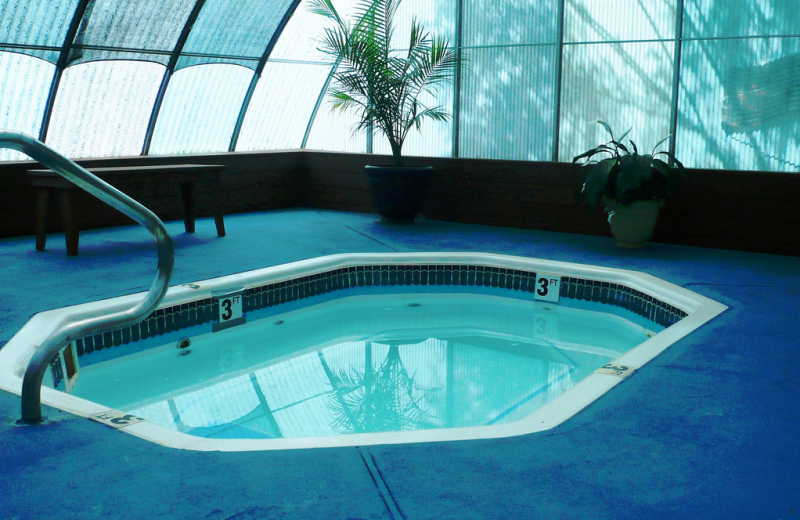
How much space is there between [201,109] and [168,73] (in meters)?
0.83

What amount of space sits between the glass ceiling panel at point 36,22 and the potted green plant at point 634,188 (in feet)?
15.8

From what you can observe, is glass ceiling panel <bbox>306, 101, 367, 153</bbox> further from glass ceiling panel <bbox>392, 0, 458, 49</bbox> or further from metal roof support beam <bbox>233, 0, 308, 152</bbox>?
glass ceiling panel <bbox>392, 0, 458, 49</bbox>

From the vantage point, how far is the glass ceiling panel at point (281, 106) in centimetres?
882

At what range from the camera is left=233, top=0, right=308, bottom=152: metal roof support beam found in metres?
8.32

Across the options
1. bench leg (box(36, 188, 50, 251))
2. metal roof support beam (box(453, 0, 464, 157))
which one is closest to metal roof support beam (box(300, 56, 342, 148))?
metal roof support beam (box(453, 0, 464, 157))

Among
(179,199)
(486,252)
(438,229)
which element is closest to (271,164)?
(179,199)

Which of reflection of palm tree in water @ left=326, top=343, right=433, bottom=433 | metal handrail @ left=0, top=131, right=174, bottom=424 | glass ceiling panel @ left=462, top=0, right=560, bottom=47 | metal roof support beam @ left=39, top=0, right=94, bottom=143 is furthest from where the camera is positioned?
glass ceiling panel @ left=462, top=0, right=560, bottom=47

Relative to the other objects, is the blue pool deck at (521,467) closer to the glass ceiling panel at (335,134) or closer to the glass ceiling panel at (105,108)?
the glass ceiling panel at (105,108)

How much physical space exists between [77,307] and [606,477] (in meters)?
3.02

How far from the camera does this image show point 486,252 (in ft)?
19.4

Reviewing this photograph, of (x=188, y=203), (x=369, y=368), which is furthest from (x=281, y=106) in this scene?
(x=369, y=368)

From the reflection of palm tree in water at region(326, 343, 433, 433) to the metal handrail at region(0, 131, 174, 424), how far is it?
135 cm

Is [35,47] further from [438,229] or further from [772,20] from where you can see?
[772,20]

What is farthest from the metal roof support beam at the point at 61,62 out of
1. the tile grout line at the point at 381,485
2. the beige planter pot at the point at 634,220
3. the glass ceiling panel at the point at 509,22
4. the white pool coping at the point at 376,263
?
the tile grout line at the point at 381,485
